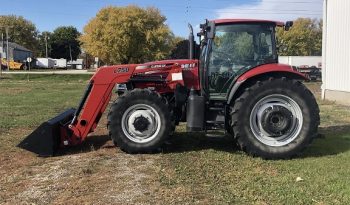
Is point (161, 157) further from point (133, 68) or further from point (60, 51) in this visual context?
point (60, 51)

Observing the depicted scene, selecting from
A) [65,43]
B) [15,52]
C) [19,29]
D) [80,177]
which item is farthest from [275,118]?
[65,43]

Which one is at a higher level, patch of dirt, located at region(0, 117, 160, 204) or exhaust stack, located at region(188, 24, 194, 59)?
exhaust stack, located at region(188, 24, 194, 59)

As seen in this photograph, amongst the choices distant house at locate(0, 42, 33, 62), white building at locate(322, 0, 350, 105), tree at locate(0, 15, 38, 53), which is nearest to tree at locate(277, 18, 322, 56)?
distant house at locate(0, 42, 33, 62)

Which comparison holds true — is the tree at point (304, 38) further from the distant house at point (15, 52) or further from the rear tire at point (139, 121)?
the rear tire at point (139, 121)

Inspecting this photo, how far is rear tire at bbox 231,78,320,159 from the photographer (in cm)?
816

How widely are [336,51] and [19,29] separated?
109m

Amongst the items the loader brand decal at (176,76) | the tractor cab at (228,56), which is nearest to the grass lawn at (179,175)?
the tractor cab at (228,56)

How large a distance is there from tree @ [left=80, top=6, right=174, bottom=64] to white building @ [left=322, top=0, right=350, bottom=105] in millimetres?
42524

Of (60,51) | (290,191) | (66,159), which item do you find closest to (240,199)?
(290,191)

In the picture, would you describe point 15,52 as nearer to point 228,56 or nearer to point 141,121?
point 141,121

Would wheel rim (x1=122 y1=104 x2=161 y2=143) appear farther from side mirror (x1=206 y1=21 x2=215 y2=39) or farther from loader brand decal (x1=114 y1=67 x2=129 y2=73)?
side mirror (x1=206 y1=21 x2=215 y2=39)

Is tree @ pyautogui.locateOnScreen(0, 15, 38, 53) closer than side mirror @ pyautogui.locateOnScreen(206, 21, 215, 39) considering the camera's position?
No

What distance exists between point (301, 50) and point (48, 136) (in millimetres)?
77794

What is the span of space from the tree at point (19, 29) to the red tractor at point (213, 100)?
368 ft
